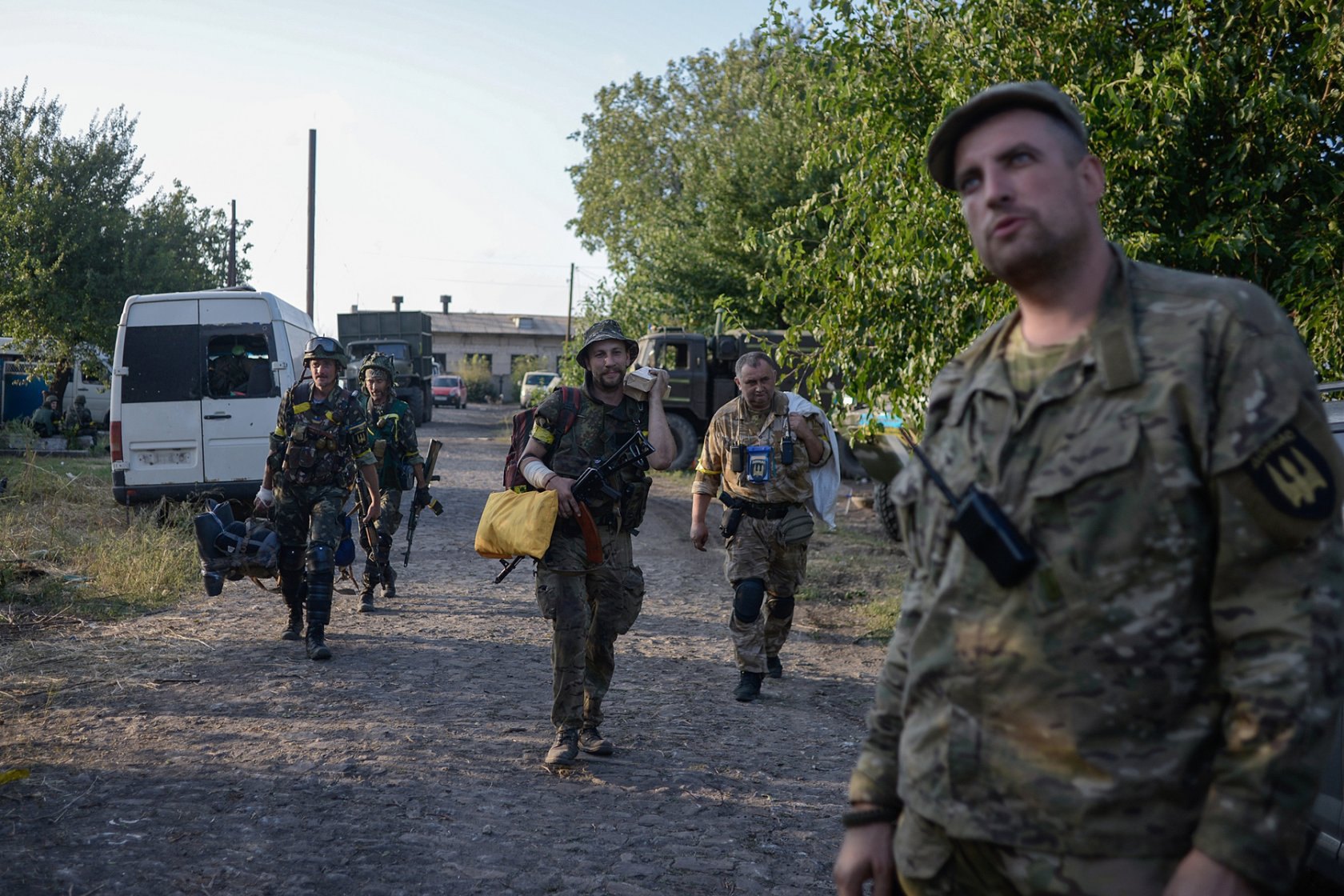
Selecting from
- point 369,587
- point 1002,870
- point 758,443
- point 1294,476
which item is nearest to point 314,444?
point 369,587

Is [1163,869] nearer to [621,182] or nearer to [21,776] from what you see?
[21,776]

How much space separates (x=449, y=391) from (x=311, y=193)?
792 inches

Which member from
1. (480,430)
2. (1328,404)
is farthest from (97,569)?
(480,430)

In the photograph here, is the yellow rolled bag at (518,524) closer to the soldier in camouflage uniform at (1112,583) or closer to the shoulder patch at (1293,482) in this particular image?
the soldier in camouflage uniform at (1112,583)

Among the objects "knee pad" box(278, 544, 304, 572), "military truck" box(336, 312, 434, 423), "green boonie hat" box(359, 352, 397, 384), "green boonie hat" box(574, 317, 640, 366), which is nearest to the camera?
"green boonie hat" box(574, 317, 640, 366)

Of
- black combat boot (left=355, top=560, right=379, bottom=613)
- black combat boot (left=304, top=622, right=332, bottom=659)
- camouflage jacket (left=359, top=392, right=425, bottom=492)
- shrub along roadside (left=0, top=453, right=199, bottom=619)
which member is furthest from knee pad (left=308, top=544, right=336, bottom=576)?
shrub along roadside (left=0, top=453, right=199, bottom=619)

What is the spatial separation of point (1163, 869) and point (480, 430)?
35632 mm

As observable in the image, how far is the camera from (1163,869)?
1599mm

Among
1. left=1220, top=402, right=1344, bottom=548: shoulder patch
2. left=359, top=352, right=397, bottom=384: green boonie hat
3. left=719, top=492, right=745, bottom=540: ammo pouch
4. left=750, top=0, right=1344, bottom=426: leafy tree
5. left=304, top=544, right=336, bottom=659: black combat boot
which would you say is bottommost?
left=304, top=544, right=336, bottom=659: black combat boot

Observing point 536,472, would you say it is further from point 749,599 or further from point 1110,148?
point 1110,148

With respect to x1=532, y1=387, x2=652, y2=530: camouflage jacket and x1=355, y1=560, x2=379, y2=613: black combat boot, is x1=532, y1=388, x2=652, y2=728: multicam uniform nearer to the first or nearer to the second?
x1=532, y1=387, x2=652, y2=530: camouflage jacket

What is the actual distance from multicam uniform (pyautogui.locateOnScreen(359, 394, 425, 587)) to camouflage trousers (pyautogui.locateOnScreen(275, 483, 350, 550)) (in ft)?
4.80

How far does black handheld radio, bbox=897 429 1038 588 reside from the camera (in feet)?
5.57

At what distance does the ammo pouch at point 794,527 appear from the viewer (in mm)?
6848
